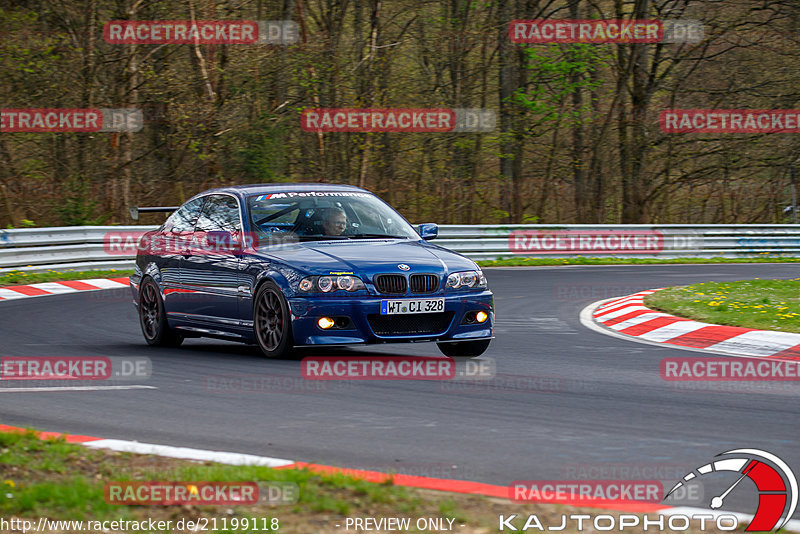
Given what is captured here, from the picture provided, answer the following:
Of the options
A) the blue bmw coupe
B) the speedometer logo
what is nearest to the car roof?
the blue bmw coupe

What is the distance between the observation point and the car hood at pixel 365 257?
9523 mm

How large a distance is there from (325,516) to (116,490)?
3.25ft

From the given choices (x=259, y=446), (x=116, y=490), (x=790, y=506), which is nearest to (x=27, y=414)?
(x=259, y=446)

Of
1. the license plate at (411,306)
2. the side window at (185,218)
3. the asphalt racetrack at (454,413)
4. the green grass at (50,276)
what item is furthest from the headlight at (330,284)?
the green grass at (50,276)

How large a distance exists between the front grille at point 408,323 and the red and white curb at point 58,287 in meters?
8.95

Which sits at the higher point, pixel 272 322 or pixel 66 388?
pixel 272 322

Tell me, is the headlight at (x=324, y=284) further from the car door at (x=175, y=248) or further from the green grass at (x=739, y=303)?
the green grass at (x=739, y=303)

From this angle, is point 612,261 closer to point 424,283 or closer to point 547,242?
point 547,242

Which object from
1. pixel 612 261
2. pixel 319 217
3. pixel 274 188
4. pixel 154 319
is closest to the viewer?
pixel 319 217

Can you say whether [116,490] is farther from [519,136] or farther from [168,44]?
[519,136]

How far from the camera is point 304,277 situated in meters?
9.44

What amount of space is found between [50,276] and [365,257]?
37.6 feet

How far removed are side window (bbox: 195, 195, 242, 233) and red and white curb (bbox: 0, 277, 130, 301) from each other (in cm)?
649

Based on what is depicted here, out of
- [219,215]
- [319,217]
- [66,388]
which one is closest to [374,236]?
[319,217]
